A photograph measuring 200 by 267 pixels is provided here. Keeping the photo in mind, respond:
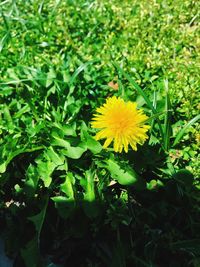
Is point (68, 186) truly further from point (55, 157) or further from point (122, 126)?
point (122, 126)

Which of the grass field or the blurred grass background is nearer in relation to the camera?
the grass field

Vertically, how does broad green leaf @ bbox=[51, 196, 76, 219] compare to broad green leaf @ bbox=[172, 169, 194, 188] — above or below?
below

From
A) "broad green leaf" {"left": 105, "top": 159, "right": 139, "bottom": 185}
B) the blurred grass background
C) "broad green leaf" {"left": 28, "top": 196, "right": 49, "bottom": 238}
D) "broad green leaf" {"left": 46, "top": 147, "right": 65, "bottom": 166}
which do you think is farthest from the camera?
the blurred grass background

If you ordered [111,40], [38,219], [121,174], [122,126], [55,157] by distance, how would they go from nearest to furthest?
[122,126], [38,219], [121,174], [55,157], [111,40]

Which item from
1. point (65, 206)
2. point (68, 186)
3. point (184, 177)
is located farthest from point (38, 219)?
point (184, 177)

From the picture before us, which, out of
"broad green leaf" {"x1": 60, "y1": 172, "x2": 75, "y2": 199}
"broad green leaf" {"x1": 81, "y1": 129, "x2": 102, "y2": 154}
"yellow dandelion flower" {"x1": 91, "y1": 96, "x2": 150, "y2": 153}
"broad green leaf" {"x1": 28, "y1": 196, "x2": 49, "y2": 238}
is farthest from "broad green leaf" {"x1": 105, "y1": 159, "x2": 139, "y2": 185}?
"broad green leaf" {"x1": 28, "y1": 196, "x2": 49, "y2": 238}

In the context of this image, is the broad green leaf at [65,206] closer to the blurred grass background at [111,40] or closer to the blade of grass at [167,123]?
the blade of grass at [167,123]

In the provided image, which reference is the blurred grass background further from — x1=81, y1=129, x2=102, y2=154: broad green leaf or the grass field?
x1=81, y1=129, x2=102, y2=154: broad green leaf

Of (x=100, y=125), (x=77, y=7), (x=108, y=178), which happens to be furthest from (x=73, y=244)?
(x=77, y=7)

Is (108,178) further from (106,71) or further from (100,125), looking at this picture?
(106,71)
